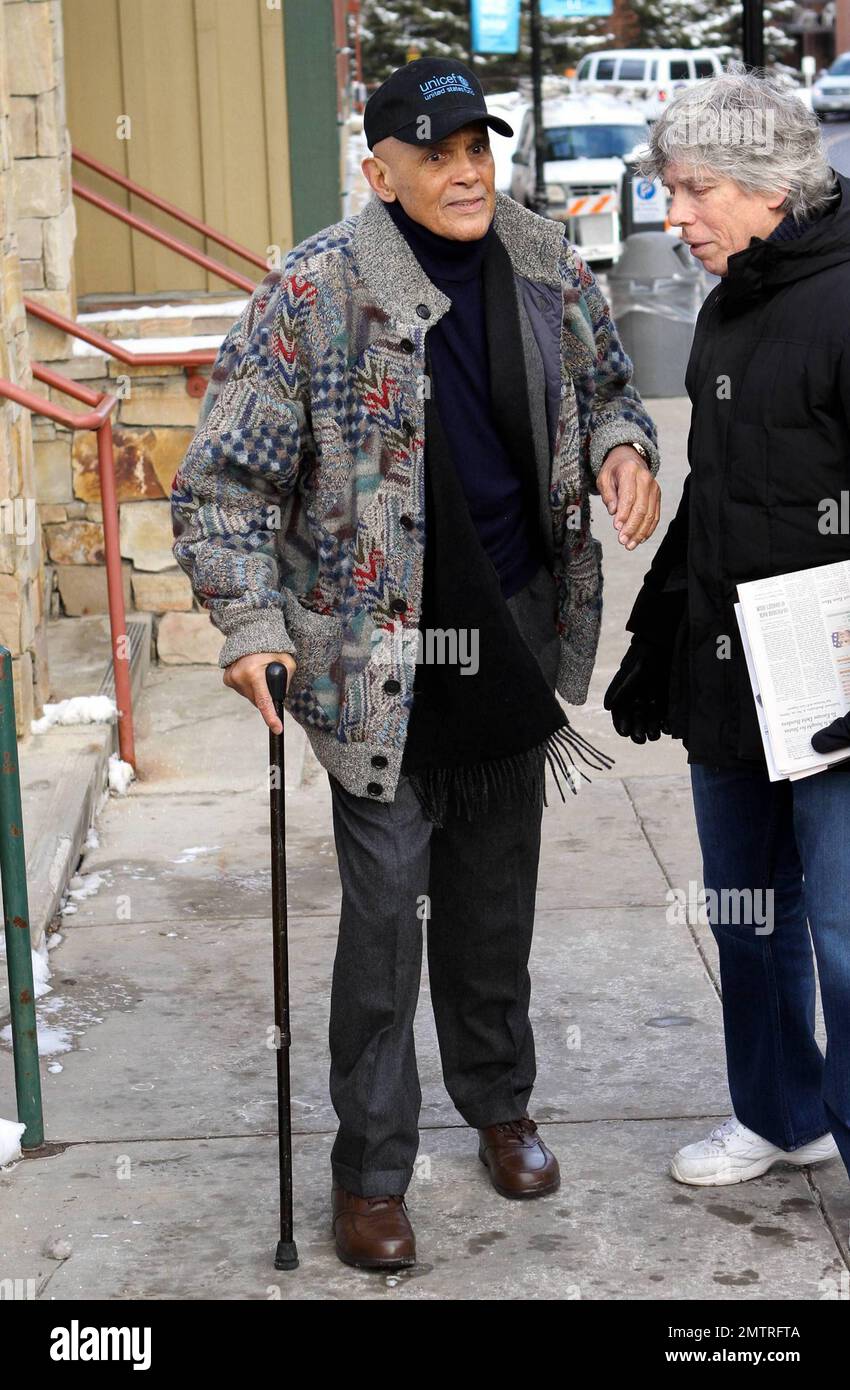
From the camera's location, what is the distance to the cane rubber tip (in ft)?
11.1

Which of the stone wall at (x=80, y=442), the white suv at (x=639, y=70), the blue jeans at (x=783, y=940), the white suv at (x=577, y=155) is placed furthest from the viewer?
the white suv at (x=639, y=70)

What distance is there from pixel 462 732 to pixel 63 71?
18.7 feet

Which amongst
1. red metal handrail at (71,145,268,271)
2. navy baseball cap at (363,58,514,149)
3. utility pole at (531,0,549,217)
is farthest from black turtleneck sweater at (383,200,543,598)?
utility pole at (531,0,549,217)

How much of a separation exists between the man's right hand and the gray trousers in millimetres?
194

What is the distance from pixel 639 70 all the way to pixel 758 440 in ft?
121

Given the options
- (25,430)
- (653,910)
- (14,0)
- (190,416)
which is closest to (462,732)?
(653,910)

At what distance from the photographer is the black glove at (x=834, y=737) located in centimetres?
308

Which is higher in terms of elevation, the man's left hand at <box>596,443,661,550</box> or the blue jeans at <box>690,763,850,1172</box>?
the man's left hand at <box>596,443,661,550</box>

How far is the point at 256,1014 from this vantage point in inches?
180

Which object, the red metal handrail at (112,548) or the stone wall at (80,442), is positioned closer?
the red metal handrail at (112,548)

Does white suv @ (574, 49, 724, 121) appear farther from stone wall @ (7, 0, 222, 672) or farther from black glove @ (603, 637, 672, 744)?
black glove @ (603, 637, 672, 744)

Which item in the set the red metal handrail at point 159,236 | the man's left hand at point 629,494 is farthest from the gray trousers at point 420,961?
the red metal handrail at point 159,236

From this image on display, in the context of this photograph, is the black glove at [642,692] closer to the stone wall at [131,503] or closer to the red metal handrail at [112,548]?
the red metal handrail at [112,548]

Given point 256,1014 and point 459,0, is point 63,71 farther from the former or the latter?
point 459,0
